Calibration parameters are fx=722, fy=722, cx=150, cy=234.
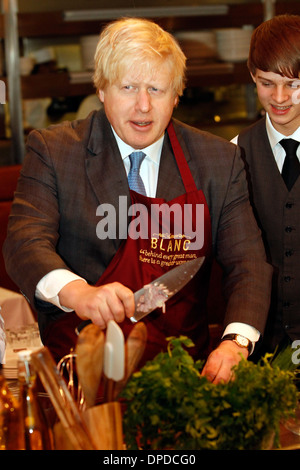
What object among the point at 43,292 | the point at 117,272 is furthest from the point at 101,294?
the point at 117,272

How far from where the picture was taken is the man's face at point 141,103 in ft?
5.60

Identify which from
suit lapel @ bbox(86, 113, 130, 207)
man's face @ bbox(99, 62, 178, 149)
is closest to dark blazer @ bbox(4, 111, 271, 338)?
suit lapel @ bbox(86, 113, 130, 207)

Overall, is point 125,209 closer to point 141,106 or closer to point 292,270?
point 141,106

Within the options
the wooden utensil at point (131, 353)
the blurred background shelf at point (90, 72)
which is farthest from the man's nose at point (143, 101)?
the blurred background shelf at point (90, 72)

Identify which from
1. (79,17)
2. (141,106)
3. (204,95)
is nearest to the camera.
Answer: (141,106)

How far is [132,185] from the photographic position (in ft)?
6.12

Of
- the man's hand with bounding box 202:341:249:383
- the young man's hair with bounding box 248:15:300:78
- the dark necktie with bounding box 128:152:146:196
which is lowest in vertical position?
the man's hand with bounding box 202:341:249:383

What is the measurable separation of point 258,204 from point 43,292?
849 mm

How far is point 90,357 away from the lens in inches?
40.7

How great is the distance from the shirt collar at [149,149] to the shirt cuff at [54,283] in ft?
1.48

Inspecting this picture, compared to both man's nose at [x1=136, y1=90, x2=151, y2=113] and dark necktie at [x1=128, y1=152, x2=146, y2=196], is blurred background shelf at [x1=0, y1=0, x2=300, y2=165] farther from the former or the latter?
man's nose at [x1=136, y1=90, x2=151, y2=113]

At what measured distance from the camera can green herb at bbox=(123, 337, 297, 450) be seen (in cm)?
106

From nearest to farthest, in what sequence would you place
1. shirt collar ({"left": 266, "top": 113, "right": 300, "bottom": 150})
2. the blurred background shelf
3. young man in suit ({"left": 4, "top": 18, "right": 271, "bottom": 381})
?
young man in suit ({"left": 4, "top": 18, "right": 271, "bottom": 381}), shirt collar ({"left": 266, "top": 113, "right": 300, "bottom": 150}), the blurred background shelf

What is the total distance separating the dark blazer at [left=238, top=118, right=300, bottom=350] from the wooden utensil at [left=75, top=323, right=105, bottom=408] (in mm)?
1159
